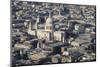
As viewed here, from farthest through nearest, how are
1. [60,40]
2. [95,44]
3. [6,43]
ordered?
[95,44]
[60,40]
[6,43]

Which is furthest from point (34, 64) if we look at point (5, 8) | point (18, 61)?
point (5, 8)

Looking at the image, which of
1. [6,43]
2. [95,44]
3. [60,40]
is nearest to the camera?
[6,43]

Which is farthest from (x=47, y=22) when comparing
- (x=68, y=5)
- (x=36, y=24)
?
(x=68, y=5)

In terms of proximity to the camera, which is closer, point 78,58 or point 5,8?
point 5,8

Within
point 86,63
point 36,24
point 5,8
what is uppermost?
point 5,8

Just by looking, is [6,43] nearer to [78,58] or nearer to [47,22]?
[47,22]

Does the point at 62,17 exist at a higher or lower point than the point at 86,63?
higher
